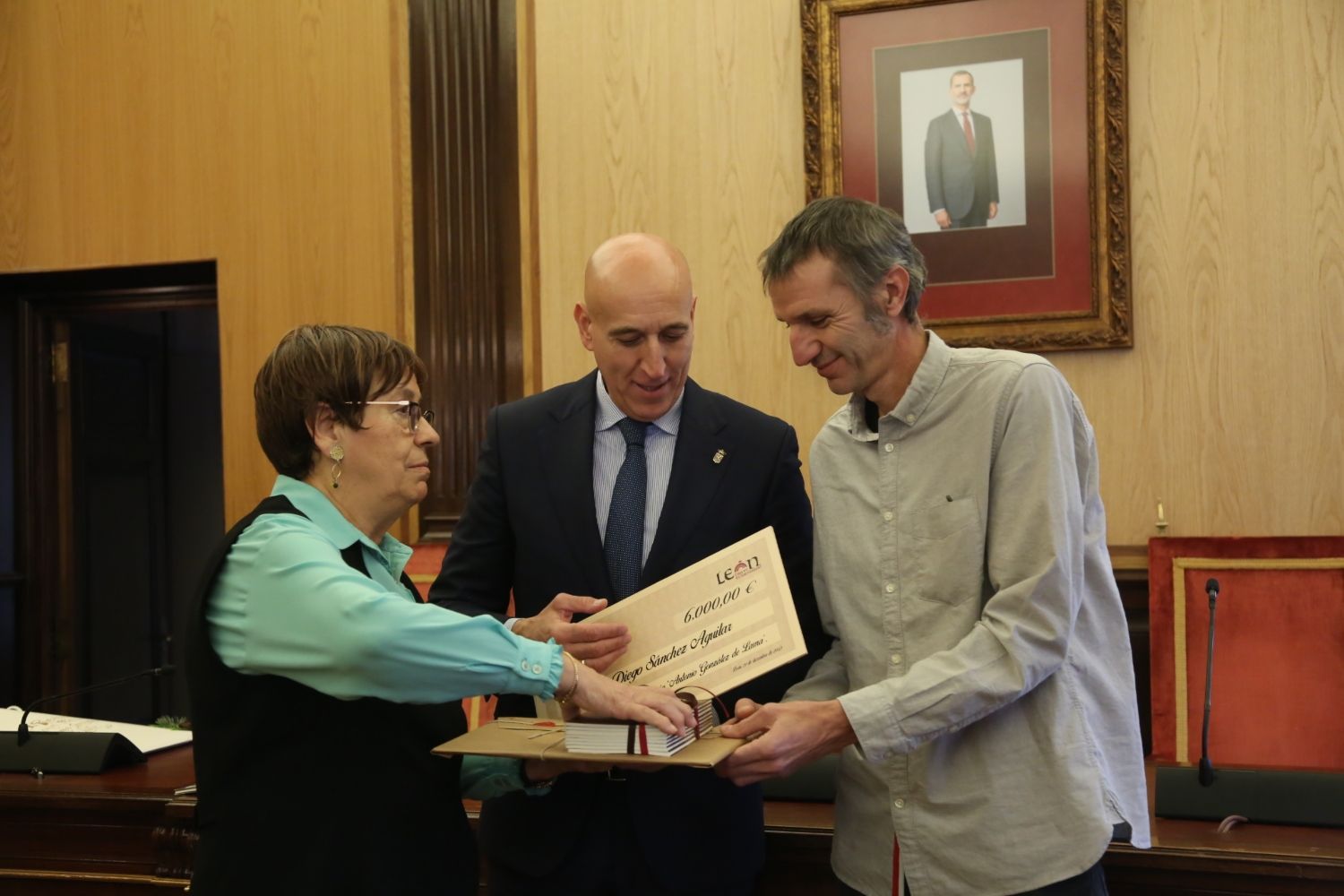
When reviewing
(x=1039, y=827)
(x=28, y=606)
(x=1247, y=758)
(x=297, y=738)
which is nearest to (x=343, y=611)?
(x=297, y=738)

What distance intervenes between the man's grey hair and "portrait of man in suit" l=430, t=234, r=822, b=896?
296 mm

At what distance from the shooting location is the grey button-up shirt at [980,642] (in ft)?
5.82

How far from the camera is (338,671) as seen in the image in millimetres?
1621

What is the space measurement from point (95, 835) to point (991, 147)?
2.94 metres

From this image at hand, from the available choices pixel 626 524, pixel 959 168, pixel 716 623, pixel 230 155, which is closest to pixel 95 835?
pixel 626 524

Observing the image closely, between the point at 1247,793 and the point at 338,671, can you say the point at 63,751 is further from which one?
the point at 1247,793

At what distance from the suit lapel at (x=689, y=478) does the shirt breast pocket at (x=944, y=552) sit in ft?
1.34

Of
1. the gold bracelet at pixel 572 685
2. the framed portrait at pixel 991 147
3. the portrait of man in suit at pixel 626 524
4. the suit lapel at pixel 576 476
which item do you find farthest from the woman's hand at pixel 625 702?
the framed portrait at pixel 991 147

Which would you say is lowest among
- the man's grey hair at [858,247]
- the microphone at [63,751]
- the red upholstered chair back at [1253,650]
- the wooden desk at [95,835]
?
the wooden desk at [95,835]

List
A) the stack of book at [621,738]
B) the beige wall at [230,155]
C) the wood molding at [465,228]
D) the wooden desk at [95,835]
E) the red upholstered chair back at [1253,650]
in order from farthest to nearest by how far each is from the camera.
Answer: the beige wall at [230,155]
the wood molding at [465,228]
the wooden desk at [95,835]
the red upholstered chair back at [1253,650]
the stack of book at [621,738]

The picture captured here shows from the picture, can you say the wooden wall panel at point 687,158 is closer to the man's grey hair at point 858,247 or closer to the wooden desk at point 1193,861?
the wooden desk at point 1193,861

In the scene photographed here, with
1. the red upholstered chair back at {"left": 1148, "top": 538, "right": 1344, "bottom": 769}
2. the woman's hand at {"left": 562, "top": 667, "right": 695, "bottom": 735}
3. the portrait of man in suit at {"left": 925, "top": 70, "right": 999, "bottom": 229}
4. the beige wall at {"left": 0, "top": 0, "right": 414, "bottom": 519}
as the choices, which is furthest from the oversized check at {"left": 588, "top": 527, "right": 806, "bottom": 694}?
the beige wall at {"left": 0, "top": 0, "right": 414, "bottom": 519}

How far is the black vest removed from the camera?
1.72m

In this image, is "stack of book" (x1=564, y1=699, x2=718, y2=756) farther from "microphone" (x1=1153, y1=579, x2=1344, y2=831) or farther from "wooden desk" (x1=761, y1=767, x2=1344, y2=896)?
"microphone" (x1=1153, y1=579, x2=1344, y2=831)
